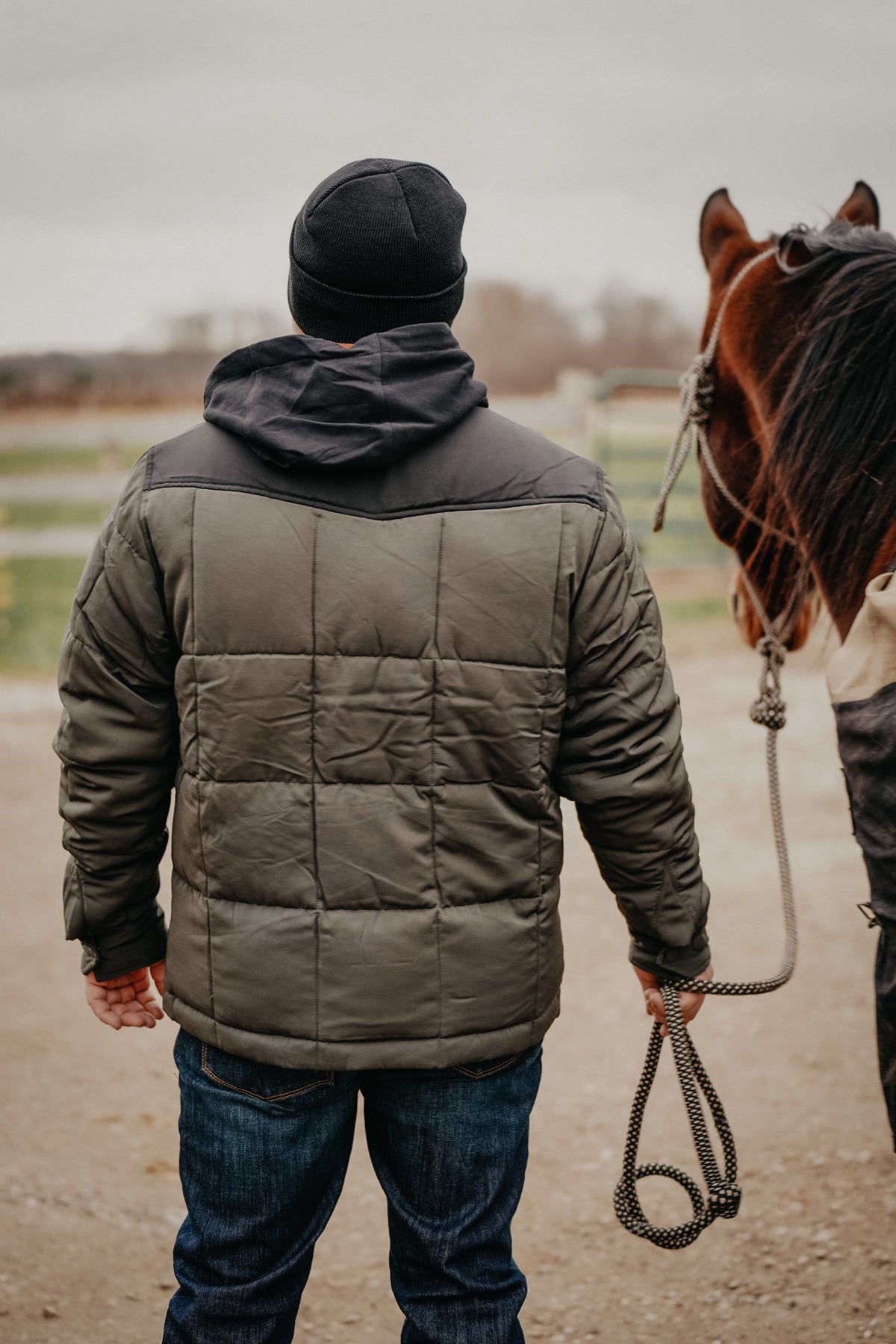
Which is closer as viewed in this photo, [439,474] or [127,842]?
[439,474]

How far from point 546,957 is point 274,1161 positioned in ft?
1.38

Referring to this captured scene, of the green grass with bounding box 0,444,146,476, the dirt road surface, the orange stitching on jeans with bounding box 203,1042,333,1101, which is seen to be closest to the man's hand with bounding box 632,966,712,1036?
the orange stitching on jeans with bounding box 203,1042,333,1101

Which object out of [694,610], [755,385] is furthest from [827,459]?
Answer: [694,610]

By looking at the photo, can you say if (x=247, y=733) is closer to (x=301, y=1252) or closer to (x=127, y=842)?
(x=127, y=842)

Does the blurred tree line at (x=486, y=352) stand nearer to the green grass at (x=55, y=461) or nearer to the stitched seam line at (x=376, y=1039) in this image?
the green grass at (x=55, y=461)

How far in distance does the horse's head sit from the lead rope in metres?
0.02

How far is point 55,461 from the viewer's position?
1270 cm

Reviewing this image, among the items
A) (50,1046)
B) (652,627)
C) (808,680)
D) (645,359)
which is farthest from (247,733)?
(645,359)

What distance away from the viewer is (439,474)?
1.35m

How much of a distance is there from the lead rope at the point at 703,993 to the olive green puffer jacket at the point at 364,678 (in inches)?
14.3

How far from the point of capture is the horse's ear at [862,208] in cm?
224

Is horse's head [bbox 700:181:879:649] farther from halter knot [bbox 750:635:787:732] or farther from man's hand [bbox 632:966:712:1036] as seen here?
man's hand [bbox 632:966:712:1036]

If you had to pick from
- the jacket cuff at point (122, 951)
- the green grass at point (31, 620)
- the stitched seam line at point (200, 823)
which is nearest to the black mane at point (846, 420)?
the stitched seam line at point (200, 823)

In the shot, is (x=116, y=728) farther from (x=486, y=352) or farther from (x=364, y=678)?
(x=486, y=352)
